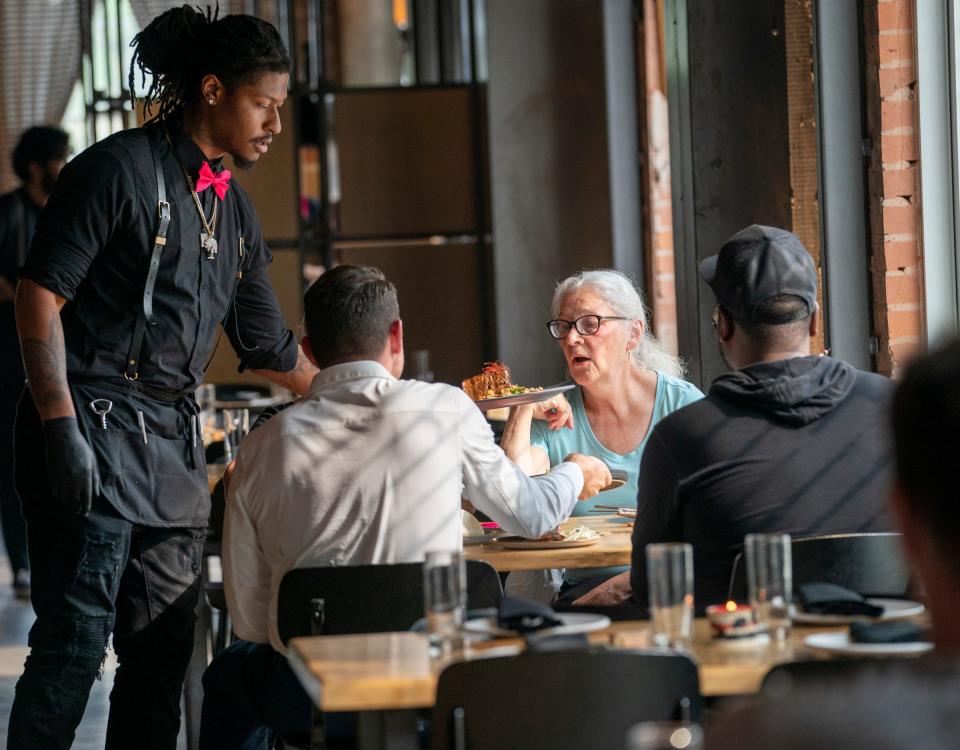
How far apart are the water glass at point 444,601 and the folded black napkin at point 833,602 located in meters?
0.49

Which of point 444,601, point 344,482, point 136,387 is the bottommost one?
point 444,601

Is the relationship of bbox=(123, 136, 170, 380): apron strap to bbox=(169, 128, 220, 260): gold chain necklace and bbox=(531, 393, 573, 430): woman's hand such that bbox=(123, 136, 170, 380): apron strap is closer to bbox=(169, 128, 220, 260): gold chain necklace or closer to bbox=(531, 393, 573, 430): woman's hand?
bbox=(169, 128, 220, 260): gold chain necklace

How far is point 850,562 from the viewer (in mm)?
2254

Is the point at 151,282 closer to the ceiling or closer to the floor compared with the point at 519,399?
closer to the ceiling

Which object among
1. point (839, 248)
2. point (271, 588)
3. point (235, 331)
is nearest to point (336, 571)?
point (271, 588)

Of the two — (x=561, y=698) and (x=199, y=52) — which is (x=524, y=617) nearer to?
(x=561, y=698)

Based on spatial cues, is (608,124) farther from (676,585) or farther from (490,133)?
(676,585)

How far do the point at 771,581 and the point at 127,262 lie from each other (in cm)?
154

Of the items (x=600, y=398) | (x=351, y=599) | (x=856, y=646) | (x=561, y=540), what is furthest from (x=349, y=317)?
(x=600, y=398)

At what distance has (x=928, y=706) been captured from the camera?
0.91 metres

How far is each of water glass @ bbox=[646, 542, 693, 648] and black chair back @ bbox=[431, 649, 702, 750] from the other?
0.56 feet

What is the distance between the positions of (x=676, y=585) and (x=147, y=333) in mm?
1410

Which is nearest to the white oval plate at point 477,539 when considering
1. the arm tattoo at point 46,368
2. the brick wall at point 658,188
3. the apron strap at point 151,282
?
the apron strap at point 151,282

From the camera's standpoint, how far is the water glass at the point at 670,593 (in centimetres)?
193
